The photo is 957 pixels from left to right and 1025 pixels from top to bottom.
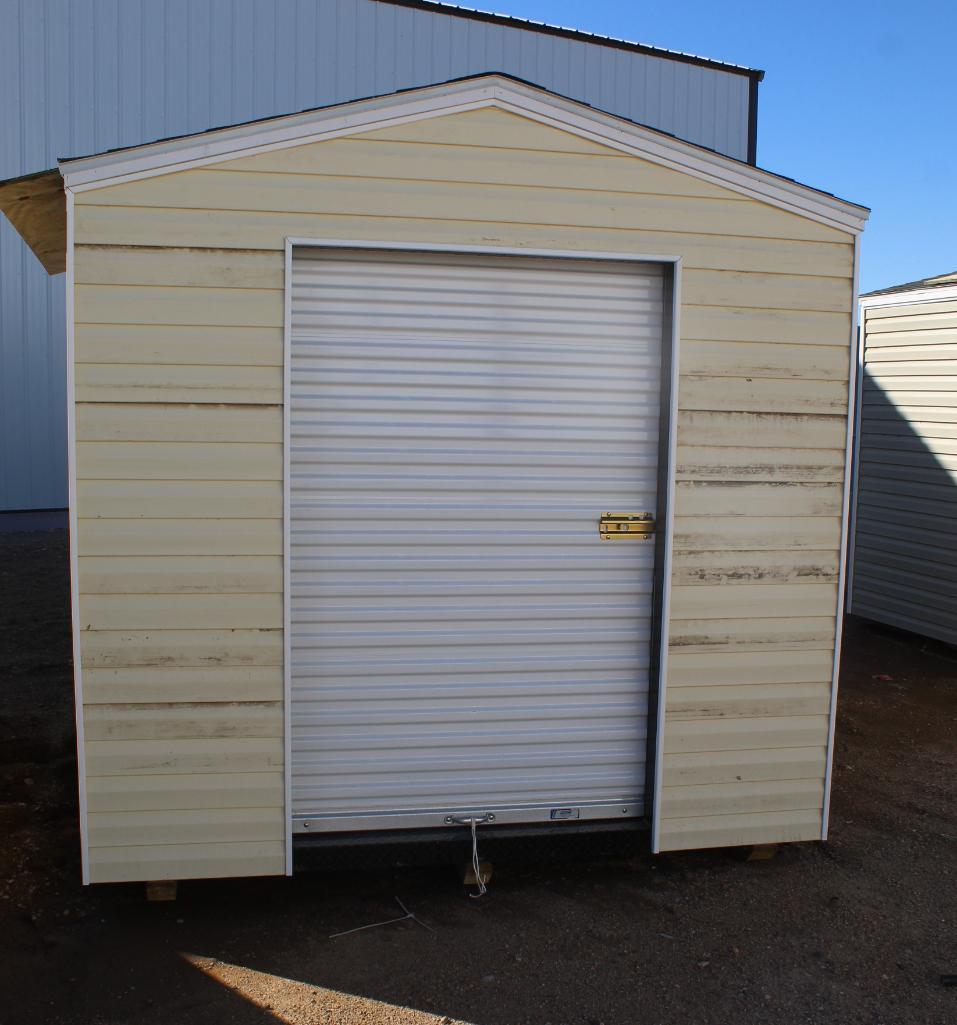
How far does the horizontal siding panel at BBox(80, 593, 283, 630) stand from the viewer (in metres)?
3.80

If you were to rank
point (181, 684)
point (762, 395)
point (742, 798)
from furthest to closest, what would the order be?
point (742, 798)
point (762, 395)
point (181, 684)

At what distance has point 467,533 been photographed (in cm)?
412

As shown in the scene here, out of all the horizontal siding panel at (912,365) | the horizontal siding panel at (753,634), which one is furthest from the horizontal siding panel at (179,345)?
the horizontal siding panel at (912,365)

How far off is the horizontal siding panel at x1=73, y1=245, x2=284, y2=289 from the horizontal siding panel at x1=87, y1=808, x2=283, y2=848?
2034 millimetres

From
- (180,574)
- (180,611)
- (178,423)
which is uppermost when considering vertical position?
(178,423)

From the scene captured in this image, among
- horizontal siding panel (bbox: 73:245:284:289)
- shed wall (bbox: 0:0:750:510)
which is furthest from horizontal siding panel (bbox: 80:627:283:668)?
shed wall (bbox: 0:0:750:510)

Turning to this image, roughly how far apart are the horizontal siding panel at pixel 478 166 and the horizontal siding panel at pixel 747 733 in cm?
220

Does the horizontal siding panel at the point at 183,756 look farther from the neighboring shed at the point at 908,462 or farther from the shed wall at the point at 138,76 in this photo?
the shed wall at the point at 138,76

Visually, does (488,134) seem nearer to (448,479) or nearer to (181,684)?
(448,479)

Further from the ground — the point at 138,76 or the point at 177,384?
the point at 138,76

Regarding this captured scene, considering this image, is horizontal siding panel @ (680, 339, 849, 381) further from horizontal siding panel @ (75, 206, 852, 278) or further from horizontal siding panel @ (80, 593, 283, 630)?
horizontal siding panel @ (80, 593, 283, 630)

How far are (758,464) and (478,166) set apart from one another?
66.2 inches

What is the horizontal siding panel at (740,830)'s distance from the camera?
424 cm

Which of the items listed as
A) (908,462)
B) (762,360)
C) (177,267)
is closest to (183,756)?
(177,267)
